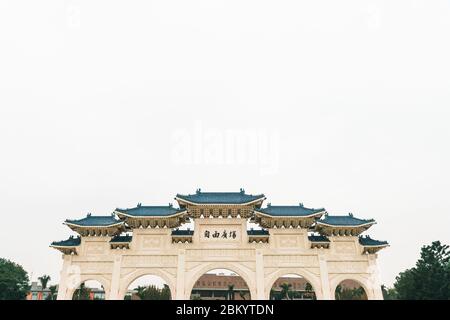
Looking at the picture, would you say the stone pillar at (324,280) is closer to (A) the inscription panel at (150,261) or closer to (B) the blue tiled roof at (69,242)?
(A) the inscription panel at (150,261)

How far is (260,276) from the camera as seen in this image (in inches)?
718

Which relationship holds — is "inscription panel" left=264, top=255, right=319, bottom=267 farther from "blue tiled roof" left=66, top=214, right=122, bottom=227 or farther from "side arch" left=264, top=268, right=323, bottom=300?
"blue tiled roof" left=66, top=214, right=122, bottom=227

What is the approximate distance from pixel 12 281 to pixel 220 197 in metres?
27.5

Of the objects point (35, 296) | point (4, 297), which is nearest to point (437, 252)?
point (4, 297)

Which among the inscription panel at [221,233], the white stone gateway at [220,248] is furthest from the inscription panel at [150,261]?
the inscription panel at [221,233]

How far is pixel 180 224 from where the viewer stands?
2002 cm

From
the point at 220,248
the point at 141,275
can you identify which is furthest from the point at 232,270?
the point at 141,275

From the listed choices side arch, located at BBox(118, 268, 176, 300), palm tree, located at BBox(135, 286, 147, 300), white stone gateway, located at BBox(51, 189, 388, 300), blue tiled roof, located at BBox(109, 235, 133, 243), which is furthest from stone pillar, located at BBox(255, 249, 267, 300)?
palm tree, located at BBox(135, 286, 147, 300)

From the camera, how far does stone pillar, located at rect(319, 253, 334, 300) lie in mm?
18197

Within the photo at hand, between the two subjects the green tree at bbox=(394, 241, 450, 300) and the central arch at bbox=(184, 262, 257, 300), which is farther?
the green tree at bbox=(394, 241, 450, 300)

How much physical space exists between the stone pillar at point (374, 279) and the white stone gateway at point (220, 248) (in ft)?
0.18

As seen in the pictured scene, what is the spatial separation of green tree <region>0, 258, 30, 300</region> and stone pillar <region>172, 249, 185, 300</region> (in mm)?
22317

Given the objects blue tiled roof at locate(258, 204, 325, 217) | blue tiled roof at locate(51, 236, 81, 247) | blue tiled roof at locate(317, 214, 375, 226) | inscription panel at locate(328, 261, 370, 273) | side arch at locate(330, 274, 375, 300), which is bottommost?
side arch at locate(330, 274, 375, 300)

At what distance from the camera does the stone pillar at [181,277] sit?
59.1ft
